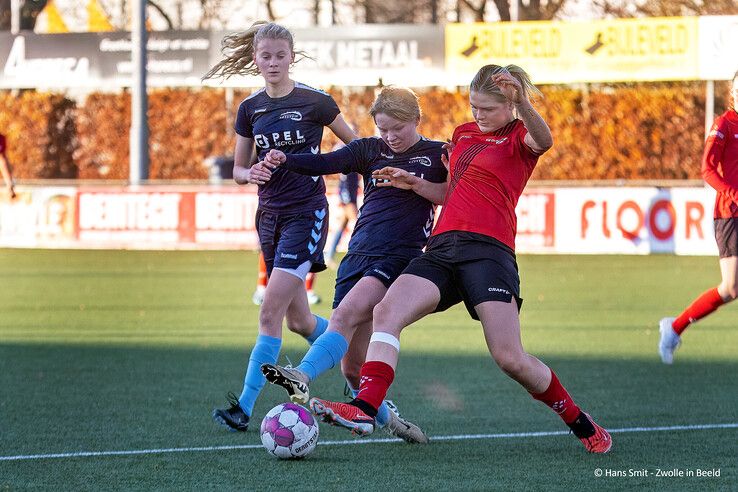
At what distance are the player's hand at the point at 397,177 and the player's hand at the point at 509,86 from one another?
2.33 feet

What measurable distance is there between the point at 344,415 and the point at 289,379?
39 cm

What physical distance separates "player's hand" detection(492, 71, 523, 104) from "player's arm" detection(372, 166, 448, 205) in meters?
0.72

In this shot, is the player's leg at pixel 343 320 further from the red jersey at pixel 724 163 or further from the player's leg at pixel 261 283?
the player's leg at pixel 261 283

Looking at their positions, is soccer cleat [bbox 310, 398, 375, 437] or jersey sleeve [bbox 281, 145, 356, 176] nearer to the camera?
soccer cleat [bbox 310, 398, 375, 437]

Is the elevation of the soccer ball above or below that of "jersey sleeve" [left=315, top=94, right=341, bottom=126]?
below

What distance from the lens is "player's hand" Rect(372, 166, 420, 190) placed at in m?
6.44

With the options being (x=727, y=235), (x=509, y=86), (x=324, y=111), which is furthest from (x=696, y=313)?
(x=509, y=86)

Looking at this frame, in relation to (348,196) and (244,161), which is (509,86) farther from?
(348,196)

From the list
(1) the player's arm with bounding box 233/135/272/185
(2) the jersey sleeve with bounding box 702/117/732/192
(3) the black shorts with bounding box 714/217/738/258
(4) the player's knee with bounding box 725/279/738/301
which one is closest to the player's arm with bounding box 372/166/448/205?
(1) the player's arm with bounding box 233/135/272/185

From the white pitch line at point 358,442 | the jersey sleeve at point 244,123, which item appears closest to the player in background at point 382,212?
the white pitch line at point 358,442

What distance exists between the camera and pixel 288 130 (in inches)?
295

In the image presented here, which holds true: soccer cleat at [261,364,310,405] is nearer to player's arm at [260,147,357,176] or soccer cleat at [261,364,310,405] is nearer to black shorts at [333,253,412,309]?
black shorts at [333,253,412,309]

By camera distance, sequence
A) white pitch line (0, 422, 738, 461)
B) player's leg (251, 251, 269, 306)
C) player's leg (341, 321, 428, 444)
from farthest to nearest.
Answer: player's leg (251, 251, 269, 306)
player's leg (341, 321, 428, 444)
white pitch line (0, 422, 738, 461)

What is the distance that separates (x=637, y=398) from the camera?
324 inches
